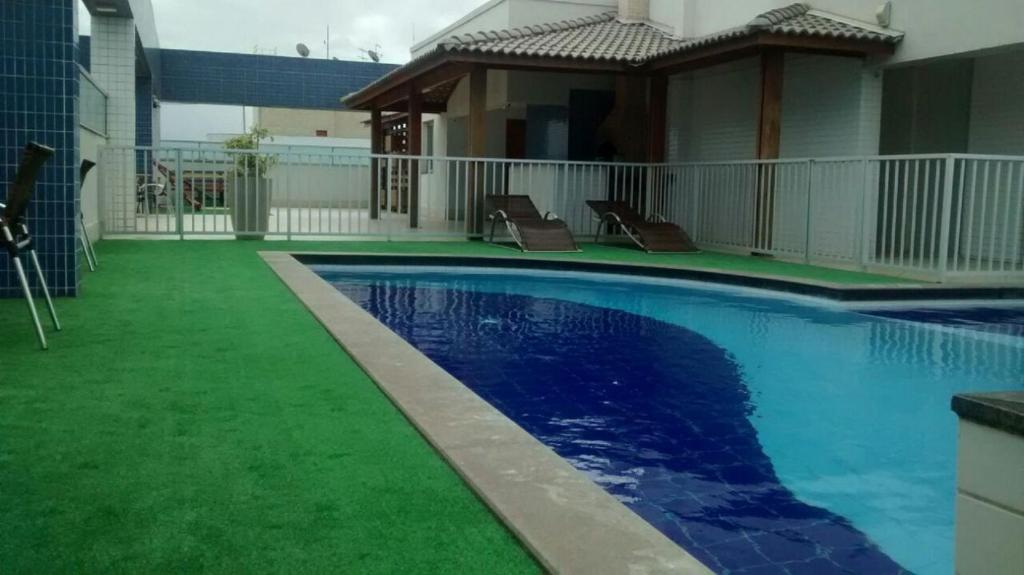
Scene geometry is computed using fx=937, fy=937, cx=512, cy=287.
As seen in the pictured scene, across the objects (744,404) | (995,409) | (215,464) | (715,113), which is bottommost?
(744,404)

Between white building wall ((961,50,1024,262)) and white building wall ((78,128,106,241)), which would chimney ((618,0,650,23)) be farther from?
white building wall ((78,128,106,241))

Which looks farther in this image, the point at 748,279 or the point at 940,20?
the point at 940,20

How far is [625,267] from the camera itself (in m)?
11.1

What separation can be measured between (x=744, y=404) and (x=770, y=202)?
835cm

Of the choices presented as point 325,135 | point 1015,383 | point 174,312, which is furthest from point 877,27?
point 325,135

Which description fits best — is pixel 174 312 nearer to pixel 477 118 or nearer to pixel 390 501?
pixel 390 501

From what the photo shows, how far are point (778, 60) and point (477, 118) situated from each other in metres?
4.61

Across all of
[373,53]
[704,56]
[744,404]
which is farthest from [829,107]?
[373,53]

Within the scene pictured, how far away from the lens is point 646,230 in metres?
13.5

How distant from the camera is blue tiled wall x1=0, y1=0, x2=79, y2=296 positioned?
6.09 m

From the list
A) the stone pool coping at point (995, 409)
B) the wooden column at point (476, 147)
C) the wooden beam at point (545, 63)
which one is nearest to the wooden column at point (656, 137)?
the wooden beam at point (545, 63)

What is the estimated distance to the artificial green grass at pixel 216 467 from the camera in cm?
218

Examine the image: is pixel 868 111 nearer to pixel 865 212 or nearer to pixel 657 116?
pixel 865 212

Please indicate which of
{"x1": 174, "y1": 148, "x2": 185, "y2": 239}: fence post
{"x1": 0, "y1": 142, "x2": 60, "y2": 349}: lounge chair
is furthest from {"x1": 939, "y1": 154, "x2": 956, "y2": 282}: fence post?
{"x1": 174, "y1": 148, "x2": 185, "y2": 239}: fence post
